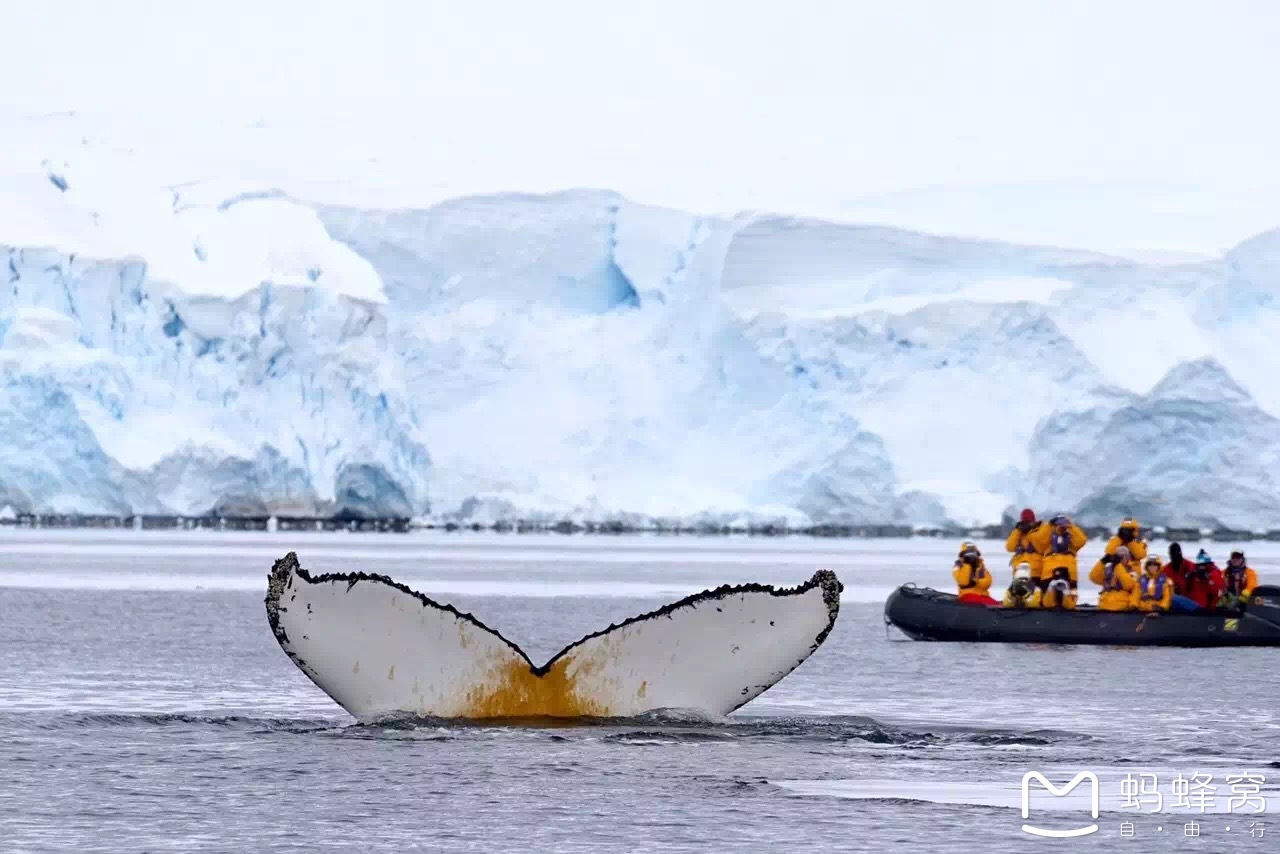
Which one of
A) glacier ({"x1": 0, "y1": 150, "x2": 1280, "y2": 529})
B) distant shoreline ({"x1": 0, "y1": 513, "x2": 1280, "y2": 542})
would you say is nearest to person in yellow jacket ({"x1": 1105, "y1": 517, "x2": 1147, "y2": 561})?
glacier ({"x1": 0, "y1": 150, "x2": 1280, "y2": 529})

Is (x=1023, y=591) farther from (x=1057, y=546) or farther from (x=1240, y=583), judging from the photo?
(x=1240, y=583)

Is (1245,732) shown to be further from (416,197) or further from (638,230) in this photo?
(416,197)

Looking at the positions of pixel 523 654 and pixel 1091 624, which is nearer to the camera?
pixel 523 654

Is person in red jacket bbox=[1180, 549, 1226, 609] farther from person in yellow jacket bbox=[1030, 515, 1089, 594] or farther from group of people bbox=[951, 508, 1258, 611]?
person in yellow jacket bbox=[1030, 515, 1089, 594]

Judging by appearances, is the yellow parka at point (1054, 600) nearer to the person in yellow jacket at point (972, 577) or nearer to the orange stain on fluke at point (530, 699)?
the person in yellow jacket at point (972, 577)

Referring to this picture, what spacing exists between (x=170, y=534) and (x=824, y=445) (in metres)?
29.6

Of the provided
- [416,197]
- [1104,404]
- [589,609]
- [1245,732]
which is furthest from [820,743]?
[416,197]

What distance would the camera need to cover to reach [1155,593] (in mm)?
23516

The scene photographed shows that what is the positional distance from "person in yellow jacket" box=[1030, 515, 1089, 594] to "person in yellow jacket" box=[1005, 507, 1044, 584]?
55 mm

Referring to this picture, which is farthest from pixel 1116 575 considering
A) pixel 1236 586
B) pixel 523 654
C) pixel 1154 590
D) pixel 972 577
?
pixel 523 654

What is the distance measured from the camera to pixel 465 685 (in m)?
12.1

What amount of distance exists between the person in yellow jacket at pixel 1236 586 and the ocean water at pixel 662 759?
66 cm

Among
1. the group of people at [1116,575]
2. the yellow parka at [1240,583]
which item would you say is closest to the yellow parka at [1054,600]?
the group of people at [1116,575]

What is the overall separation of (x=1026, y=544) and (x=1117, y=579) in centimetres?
108
